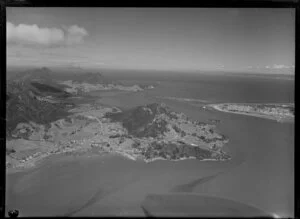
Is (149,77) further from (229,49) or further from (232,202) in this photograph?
(232,202)

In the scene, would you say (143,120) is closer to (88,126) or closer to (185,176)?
(88,126)

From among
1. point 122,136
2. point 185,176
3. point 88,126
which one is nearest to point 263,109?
point 185,176

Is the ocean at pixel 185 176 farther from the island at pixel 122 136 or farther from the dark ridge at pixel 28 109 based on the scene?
the dark ridge at pixel 28 109

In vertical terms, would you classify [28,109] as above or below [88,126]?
above

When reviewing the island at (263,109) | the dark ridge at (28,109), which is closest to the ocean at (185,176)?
the island at (263,109)

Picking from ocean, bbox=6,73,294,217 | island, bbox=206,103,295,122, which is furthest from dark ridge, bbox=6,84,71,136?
island, bbox=206,103,295,122
